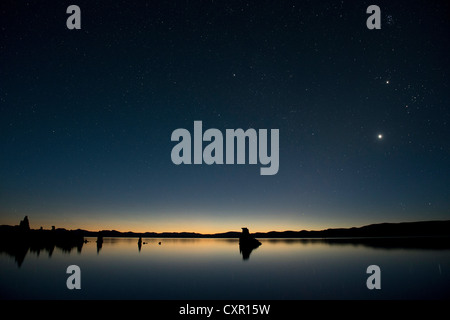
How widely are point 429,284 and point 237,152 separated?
2006 centimetres

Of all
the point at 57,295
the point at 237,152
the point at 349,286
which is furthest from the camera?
the point at 349,286

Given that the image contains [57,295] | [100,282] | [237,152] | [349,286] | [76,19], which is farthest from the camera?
[100,282]

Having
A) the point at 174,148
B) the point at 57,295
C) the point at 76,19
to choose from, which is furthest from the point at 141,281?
the point at 76,19

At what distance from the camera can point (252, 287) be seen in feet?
77.8
